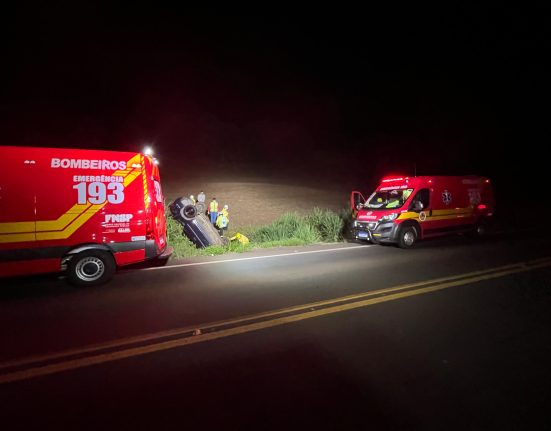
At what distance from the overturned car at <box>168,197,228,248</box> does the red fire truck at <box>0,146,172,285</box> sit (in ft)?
11.6

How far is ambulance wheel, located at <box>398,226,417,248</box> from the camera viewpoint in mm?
10336

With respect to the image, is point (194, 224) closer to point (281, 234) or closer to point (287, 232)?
point (281, 234)

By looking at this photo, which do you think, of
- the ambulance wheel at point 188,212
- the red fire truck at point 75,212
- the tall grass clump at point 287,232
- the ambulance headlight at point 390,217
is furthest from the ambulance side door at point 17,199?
the ambulance headlight at point 390,217

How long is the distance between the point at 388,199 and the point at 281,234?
3.96m

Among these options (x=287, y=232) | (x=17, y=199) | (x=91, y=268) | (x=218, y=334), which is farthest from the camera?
(x=287, y=232)

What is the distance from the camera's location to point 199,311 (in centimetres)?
500

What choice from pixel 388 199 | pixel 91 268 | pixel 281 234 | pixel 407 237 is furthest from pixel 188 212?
pixel 407 237

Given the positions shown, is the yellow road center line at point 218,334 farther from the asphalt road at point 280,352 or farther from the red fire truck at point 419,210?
the red fire truck at point 419,210

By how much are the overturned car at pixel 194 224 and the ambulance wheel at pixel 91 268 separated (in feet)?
13.3

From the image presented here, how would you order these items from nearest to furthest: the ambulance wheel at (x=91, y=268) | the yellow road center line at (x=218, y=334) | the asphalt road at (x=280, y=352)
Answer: the asphalt road at (x=280, y=352), the yellow road center line at (x=218, y=334), the ambulance wheel at (x=91, y=268)

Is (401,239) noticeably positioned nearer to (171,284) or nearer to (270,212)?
(171,284)

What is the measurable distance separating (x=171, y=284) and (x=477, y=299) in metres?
5.27

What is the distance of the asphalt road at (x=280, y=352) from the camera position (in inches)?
107

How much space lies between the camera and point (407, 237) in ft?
34.4
